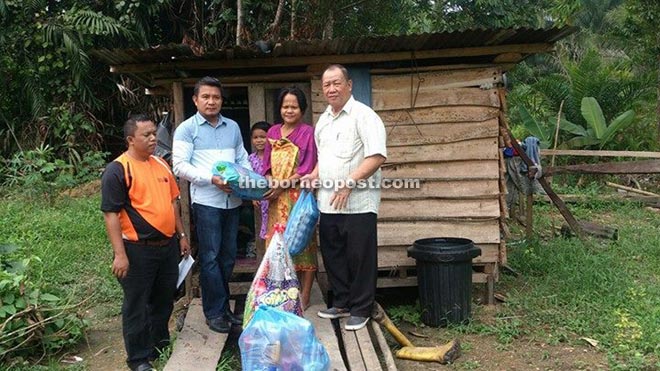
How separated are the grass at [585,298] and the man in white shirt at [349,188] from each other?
1122 mm

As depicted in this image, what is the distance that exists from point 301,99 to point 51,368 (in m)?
2.78

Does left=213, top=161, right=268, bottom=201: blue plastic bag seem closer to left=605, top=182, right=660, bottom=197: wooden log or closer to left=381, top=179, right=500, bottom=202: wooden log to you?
left=381, top=179, right=500, bottom=202: wooden log

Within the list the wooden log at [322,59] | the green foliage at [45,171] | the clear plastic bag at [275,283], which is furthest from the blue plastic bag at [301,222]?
the green foliage at [45,171]

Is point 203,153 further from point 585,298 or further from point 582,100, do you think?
point 582,100

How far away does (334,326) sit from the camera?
4438 millimetres

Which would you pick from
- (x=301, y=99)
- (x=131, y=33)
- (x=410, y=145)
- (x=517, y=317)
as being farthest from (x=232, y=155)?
(x=131, y=33)

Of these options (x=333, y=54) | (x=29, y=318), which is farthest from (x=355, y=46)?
(x=29, y=318)

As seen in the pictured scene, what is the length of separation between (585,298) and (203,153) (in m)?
3.80

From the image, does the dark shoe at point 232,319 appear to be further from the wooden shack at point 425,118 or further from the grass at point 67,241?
the grass at point 67,241

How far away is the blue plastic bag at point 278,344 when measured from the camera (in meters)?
3.29

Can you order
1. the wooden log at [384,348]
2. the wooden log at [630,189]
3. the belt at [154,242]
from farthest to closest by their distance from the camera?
the wooden log at [630,189] < the wooden log at [384,348] < the belt at [154,242]

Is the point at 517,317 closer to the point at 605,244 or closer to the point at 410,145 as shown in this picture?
the point at 410,145

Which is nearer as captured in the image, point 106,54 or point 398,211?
point 106,54

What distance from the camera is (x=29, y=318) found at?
4.41 meters
